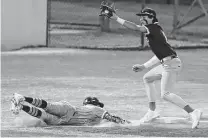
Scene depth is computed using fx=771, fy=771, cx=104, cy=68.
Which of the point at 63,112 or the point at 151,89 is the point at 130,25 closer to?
the point at 151,89

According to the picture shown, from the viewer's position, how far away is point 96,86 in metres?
16.0

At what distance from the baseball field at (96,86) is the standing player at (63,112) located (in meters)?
0.18

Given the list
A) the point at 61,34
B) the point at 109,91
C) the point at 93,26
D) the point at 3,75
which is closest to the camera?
the point at 109,91

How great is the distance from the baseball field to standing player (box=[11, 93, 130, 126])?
18 centimetres

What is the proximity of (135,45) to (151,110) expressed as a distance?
42.6ft

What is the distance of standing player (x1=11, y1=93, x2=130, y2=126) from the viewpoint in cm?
1094

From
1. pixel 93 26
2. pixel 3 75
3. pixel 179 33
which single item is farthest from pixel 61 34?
pixel 3 75

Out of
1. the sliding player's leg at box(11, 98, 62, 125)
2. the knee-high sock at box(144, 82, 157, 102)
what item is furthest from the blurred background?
the sliding player's leg at box(11, 98, 62, 125)

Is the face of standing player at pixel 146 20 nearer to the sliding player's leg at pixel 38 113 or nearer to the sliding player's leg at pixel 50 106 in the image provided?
the sliding player's leg at pixel 50 106

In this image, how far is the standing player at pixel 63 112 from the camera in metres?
10.9

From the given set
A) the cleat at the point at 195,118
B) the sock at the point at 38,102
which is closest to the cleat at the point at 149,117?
the cleat at the point at 195,118

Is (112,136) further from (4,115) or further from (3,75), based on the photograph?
(3,75)

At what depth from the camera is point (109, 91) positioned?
50.2ft

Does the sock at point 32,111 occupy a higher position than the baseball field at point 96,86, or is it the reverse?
the sock at point 32,111
